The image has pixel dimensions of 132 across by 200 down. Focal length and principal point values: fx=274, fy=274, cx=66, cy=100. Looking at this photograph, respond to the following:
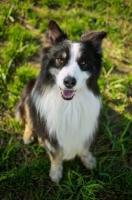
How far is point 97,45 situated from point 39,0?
2.15 metres

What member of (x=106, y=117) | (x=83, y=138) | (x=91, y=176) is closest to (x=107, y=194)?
(x=91, y=176)

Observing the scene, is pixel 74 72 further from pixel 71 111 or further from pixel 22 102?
pixel 22 102

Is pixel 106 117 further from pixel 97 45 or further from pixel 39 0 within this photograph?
pixel 39 0

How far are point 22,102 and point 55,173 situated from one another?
85 cm

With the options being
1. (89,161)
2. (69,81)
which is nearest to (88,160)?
(89,161)

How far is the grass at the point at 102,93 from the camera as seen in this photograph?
275 centimetres

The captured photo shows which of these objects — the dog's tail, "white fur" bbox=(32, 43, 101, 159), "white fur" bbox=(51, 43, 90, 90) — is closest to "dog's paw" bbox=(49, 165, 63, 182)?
"white fur" bbox=(32, 43, 101, 159)

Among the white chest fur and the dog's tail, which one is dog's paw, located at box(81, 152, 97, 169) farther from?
the dog's tail

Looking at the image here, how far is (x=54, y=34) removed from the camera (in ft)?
7.62

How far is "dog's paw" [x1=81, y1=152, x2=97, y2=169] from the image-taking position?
2.90m

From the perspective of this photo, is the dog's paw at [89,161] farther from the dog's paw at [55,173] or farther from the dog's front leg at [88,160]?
the dog's paw at [55,173]

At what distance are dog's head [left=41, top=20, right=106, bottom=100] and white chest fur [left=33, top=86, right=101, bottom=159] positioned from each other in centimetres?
12

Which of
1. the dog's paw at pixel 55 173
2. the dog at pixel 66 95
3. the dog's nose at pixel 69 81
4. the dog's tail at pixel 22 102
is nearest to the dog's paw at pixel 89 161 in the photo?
the dog at pixel 66 95

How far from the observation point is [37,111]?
2.51 m
